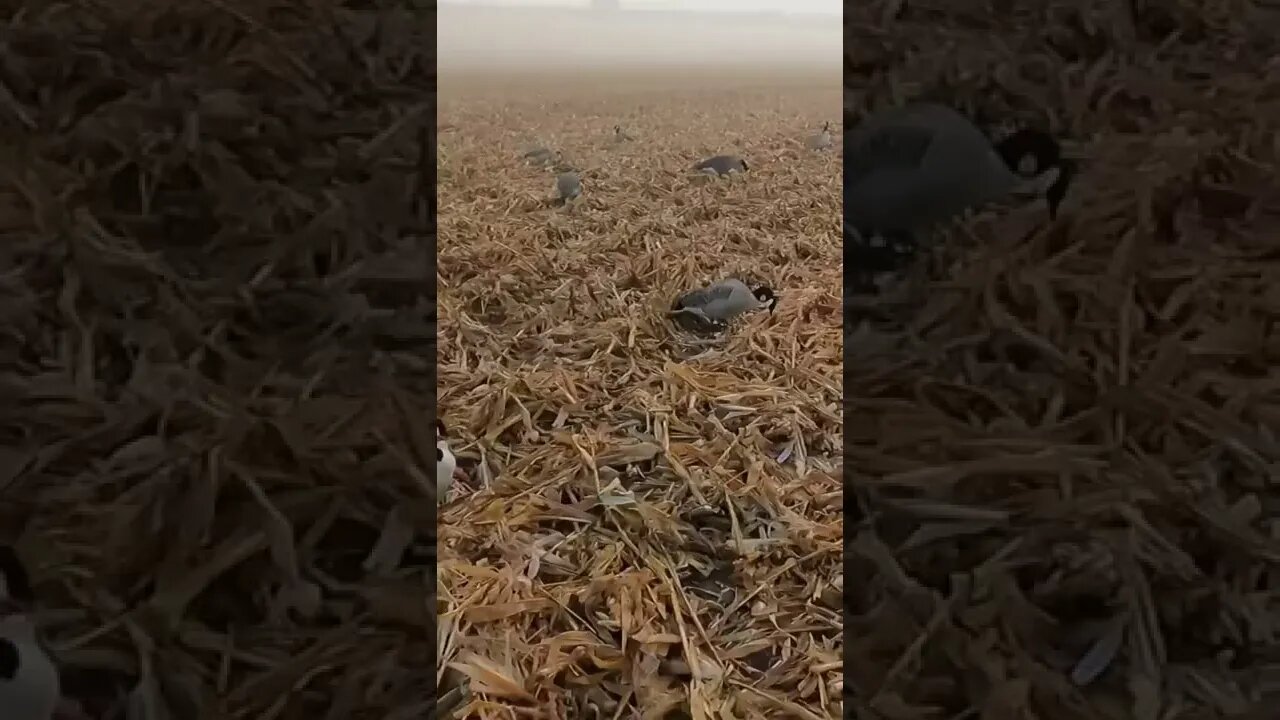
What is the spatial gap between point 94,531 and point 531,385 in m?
0.55

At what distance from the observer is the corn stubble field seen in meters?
0.68

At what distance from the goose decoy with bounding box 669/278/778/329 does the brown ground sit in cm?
61

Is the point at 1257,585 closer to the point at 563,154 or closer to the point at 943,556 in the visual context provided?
the point at 943,556

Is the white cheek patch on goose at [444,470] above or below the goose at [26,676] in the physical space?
above

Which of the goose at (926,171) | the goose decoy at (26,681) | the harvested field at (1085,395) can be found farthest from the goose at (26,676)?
the goose at (926,171)

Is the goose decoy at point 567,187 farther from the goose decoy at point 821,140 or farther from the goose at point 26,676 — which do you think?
the goose at point 26,676

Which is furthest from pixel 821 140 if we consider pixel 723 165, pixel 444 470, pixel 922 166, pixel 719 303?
pixel 444 470

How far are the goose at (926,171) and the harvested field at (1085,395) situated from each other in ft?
0.05

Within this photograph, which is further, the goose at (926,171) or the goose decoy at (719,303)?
the goose decoy at (719,303)

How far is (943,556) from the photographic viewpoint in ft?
2.07

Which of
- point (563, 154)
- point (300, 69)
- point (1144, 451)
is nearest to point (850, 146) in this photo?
point (1144, 451)

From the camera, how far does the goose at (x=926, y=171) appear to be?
740 mm

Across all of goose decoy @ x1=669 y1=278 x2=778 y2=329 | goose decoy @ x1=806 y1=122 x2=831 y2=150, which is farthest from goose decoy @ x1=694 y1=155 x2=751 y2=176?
goose decoy @ x1=669 y1=278 x2=778 y2=329

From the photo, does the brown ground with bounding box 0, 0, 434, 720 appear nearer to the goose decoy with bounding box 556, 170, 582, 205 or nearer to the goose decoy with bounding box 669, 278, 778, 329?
the goose decoy with bounding box 669, 278, 778, 329
